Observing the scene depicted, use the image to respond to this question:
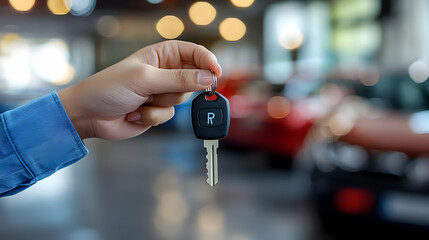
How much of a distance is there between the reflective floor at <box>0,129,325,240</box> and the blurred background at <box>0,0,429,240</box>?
0.01 metres

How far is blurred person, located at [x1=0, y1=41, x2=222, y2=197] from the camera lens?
977 mm

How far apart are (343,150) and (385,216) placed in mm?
482

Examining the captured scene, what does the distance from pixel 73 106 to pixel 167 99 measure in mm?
193

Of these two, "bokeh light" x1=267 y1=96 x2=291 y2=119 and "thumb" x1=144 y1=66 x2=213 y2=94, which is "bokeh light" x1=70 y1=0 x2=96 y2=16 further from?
"thumb" x1=144 y1=66 x2=213 y2=94

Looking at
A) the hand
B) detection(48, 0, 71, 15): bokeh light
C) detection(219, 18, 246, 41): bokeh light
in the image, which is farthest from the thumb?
detection(219, 18, 246, 41): bokeh light

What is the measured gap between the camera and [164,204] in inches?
163

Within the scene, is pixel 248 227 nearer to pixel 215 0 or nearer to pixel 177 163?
pixel 177 163

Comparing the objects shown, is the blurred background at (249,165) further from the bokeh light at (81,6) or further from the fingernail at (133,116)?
the fingernail at (133,116)

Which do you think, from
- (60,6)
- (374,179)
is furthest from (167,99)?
(60,6)

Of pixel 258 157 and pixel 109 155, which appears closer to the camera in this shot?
pixel 258 157

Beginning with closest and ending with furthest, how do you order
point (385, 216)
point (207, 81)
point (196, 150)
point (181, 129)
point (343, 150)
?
point (207, 81) < point (385, 216) < point (343, 150) < point (196, 150) < point (181, 129)

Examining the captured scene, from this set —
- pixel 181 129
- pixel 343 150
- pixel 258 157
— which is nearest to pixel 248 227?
pixel 343 150

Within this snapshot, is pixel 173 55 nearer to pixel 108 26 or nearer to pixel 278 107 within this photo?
pixel 278 107

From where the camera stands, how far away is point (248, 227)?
3494 millimetres
